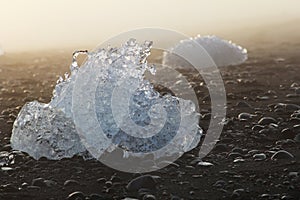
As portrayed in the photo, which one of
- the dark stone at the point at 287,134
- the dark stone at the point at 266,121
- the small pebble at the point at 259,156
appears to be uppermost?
the dark stone at the point at 266,121

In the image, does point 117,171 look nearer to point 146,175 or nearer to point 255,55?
point 146,175

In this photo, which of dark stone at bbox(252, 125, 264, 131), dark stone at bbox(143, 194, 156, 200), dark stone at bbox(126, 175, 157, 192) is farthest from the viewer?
dark stone at bbox(252, 125, 264, 131)

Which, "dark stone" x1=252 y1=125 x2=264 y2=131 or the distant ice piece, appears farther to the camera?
the distant ice piece

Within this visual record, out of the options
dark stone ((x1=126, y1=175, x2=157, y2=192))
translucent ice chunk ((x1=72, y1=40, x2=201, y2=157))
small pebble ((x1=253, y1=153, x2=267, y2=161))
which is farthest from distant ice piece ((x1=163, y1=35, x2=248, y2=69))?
dark stone ((x1=126, y1=175, x2=157, y2=192))

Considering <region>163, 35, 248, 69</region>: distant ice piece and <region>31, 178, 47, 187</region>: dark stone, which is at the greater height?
<region>163, 35, 248, 69</region>: distant ice piece

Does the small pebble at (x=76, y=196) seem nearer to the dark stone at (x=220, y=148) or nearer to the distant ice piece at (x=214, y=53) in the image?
the dark stone at (x=220, y=148)

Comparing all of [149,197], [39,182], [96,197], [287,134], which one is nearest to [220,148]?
[287,134]

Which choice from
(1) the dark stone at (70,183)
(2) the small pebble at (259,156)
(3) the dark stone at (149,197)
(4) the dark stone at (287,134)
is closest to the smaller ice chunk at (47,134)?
(1) the dark stone at (70,183)

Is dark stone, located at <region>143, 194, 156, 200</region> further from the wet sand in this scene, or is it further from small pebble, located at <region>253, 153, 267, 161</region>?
small pebble, located at <region>253, 153, 267, 161</region>

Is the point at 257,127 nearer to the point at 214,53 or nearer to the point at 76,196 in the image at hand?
the point at 76,196
